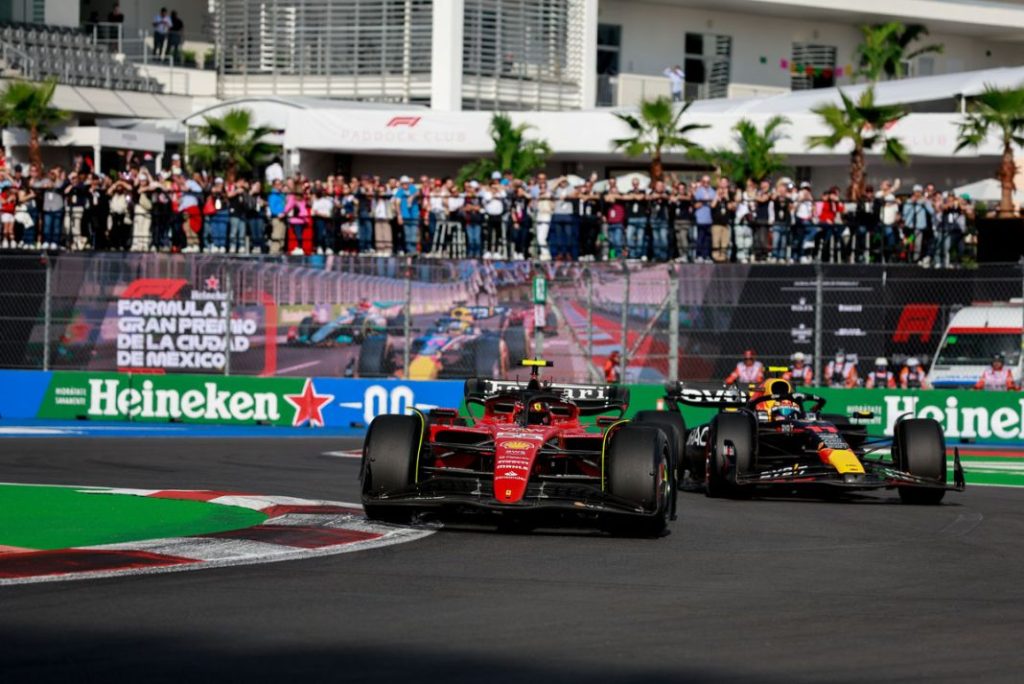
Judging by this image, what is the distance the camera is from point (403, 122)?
135ft

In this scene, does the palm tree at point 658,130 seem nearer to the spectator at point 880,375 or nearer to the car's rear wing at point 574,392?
the spectator at point 880,375

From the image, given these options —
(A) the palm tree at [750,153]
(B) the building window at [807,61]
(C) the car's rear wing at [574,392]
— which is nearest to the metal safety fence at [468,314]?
(C) the car's rear wing at [574,392]

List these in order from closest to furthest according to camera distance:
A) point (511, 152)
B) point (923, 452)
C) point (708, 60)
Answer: point (923, 452), point (511, 152), point (708, 60)

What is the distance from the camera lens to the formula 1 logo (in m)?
40.9

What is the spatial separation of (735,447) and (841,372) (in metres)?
9.98

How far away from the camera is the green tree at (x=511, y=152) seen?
133 feet

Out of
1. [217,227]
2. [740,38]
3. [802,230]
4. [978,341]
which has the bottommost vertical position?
[978,341]

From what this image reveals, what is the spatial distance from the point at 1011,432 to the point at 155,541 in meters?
18.1

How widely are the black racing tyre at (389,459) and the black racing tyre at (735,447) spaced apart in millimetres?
4562

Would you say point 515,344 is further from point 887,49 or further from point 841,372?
point 887,49

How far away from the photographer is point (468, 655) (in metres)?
7.59

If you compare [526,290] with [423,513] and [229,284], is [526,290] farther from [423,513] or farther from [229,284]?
[423,513]

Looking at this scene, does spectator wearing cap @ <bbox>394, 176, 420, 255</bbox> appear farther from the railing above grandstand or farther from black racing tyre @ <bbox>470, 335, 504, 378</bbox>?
→ the railing above grandstand

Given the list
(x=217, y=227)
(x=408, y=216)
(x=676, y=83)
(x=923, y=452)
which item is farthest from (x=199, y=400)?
(x=676, y=83)
